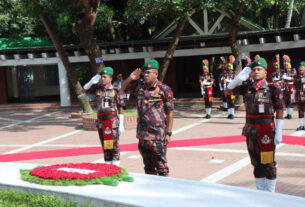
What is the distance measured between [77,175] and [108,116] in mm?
2543

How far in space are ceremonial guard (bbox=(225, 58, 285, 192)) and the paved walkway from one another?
3.01 feet

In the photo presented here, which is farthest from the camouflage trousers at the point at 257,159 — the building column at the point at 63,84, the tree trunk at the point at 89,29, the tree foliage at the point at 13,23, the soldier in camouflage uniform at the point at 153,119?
the tree foliage at the point at 13,23

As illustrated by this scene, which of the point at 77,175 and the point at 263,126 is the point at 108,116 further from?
the point at 263,126

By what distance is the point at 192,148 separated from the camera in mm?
10180

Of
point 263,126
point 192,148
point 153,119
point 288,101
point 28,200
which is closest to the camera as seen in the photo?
point 28,200

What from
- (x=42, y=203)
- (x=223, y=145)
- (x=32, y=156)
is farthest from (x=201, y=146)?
(x=42, y=203)

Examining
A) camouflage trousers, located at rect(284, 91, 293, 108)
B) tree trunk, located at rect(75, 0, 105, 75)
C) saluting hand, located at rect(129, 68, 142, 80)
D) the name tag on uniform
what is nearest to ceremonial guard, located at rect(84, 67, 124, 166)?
saluting hand, located at rect(129, 68, 142, 80)

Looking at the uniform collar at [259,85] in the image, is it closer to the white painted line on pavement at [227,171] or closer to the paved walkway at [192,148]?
the paved walkway at [192,148]

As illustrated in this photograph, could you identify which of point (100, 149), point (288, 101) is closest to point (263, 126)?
point (100, 149)

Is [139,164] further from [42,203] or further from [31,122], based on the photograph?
[31,122]

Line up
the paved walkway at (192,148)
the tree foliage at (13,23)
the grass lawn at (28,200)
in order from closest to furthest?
the grass lawn at (28,200), the paved walkway at (192,148), the tree foliage at (13,23)

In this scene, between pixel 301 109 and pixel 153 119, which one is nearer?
pixel 153 119

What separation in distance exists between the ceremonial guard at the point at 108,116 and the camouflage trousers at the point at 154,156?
5.21 feet

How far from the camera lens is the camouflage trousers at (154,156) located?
5863 millimetres
